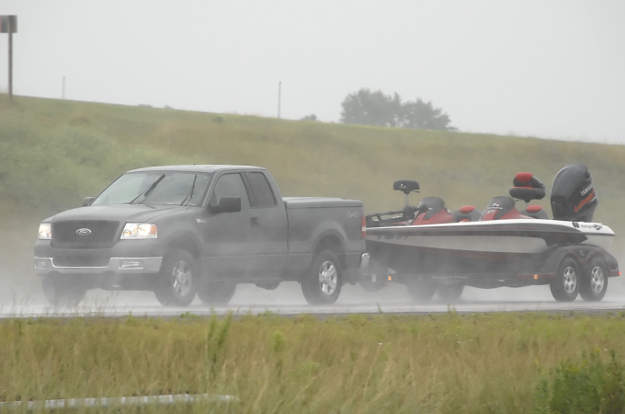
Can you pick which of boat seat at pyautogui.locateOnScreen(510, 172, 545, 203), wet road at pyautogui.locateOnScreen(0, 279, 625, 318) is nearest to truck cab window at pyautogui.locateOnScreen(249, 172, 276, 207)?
wet road at pyautogui.locateOnScreen(0, 279, 625, 318)

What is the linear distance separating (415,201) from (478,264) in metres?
21.0

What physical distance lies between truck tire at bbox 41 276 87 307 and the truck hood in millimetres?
831

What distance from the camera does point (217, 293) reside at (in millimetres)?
16844

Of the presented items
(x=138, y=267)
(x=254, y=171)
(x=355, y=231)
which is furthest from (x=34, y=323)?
(x=355, y=231)

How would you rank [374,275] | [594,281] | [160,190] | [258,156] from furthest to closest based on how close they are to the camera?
[258,156] → [594,281] → [374,275] → [160,190]

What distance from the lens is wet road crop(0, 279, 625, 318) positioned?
14.2 m

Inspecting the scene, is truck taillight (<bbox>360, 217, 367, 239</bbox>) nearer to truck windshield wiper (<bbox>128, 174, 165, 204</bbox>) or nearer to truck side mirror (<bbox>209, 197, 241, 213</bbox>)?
truck side mirror (<bbox>209, 197, 241, 213</bbox>)

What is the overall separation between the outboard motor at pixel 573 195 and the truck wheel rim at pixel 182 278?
773 centimetres

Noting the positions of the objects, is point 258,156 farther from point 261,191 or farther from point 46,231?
point 46,231

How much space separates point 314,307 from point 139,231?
9.78 ft

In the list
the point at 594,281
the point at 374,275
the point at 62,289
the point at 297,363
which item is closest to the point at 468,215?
the point at 594,281

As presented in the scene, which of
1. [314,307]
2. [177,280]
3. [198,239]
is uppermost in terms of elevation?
[198,239]

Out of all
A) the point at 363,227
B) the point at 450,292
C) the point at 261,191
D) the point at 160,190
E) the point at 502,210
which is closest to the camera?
the point at 160,190

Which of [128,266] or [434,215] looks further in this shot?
[434,215]
